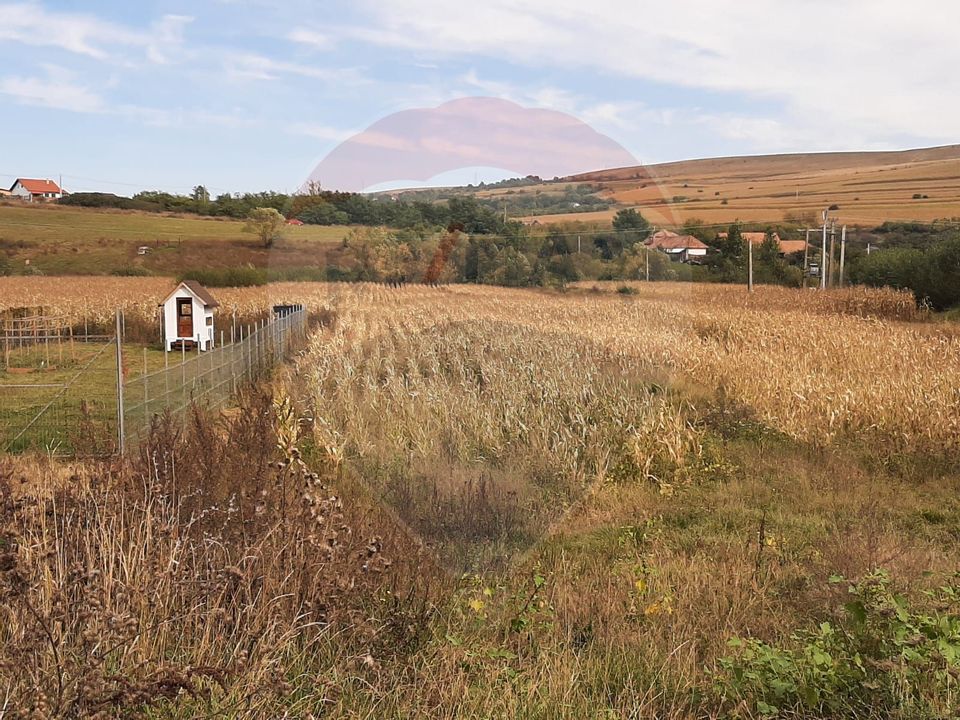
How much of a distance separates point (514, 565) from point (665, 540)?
1469 mm

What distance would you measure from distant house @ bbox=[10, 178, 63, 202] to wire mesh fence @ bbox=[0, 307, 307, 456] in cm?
8315

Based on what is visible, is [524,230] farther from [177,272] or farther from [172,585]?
[177,272]

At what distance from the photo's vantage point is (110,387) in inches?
624

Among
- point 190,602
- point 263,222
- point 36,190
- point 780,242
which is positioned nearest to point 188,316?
point 190,602

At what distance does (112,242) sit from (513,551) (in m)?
67.1

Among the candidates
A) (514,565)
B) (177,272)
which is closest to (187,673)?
(514,565)

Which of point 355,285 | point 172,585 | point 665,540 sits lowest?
point 665,540

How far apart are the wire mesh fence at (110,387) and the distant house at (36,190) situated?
83.1m

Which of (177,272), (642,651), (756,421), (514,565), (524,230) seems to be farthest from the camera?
(177,272)

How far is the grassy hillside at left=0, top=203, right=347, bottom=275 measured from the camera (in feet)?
198

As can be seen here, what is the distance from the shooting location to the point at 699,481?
8.87m

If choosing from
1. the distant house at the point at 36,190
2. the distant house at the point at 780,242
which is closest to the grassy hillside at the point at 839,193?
the distant house at the point at 780,242

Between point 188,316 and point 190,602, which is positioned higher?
point 188,316

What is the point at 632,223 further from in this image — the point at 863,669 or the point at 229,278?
the point at 229,278
